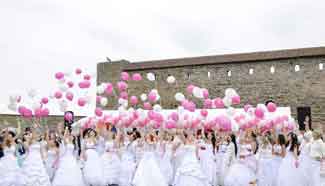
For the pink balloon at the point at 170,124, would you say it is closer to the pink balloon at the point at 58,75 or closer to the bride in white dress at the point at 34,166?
the bride in white dress at the point at 34,166

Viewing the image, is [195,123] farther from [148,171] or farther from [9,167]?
[9,167]

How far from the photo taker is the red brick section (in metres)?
20.4

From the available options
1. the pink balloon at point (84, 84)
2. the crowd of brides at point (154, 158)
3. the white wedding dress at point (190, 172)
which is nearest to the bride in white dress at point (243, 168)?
the crowd of brides at point (154, 158)

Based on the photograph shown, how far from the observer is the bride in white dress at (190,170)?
305 inches

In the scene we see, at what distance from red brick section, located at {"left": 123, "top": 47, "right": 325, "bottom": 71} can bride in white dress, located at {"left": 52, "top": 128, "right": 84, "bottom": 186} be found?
15081 millimetres

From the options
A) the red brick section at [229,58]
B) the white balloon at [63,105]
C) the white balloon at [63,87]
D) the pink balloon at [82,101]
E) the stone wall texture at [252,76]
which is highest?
the red brick section at [229,58]

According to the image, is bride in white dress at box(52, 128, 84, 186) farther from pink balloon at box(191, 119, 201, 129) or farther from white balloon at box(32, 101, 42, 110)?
pink balloon at box(191, 119, 201, 129)

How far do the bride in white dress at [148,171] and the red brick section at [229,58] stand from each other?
14089 millimetres

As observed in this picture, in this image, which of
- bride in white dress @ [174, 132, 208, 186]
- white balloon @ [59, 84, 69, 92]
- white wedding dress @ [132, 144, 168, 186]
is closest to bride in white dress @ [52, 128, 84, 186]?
white wedding dress @ [132, 144, 168, 186]

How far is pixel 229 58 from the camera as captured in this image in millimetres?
22016

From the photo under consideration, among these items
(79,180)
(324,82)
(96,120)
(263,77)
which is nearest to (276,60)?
(263,77)

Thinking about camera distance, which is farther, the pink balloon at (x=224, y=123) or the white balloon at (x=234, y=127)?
the white balloon at (x=234, y=127)

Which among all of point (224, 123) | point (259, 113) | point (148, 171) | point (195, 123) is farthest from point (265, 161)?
point (148, 171)

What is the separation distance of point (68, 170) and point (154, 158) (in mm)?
1969
